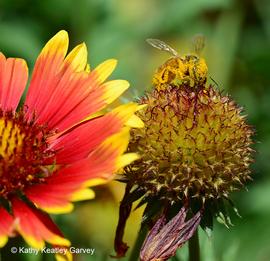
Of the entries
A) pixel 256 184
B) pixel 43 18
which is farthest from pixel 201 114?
pixel 43 18

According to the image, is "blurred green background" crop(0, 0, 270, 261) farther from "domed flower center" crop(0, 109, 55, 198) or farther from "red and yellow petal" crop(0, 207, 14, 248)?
"red and yellow petal" crop(0, 207, 14, 248)

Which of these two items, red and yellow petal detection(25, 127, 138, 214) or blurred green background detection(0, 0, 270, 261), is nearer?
red and yellow petal detection(25, 127, 138, 214)

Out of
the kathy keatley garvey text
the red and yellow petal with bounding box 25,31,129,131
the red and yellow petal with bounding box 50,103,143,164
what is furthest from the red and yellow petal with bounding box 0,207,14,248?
the red and yellow petal with bounding box 25,31,129,131

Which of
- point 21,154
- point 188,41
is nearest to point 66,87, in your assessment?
point 21,154

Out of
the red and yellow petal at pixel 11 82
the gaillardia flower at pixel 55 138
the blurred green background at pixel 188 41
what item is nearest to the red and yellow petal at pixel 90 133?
the gaillardia flower at pixel 55 138

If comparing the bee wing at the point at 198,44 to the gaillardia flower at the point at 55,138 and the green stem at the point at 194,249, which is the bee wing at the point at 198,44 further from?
the green stem at the point at 194,249

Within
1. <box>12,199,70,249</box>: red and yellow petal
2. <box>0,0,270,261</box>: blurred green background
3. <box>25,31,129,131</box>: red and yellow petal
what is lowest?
<box>12,199,70,249</box>: red and yellow petal

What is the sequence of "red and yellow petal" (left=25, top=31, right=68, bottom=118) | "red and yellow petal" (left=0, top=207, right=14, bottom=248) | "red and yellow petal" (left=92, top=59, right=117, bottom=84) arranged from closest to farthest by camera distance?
1. "red and yellow petal" (left=0, top=207, right=14, bottom=248)
2. "red and yellow petal" (left=92, top=59, right=117, bottom=84)
3. "red and yellow petal" (left=25, top=31, right=68, bottom=118)
